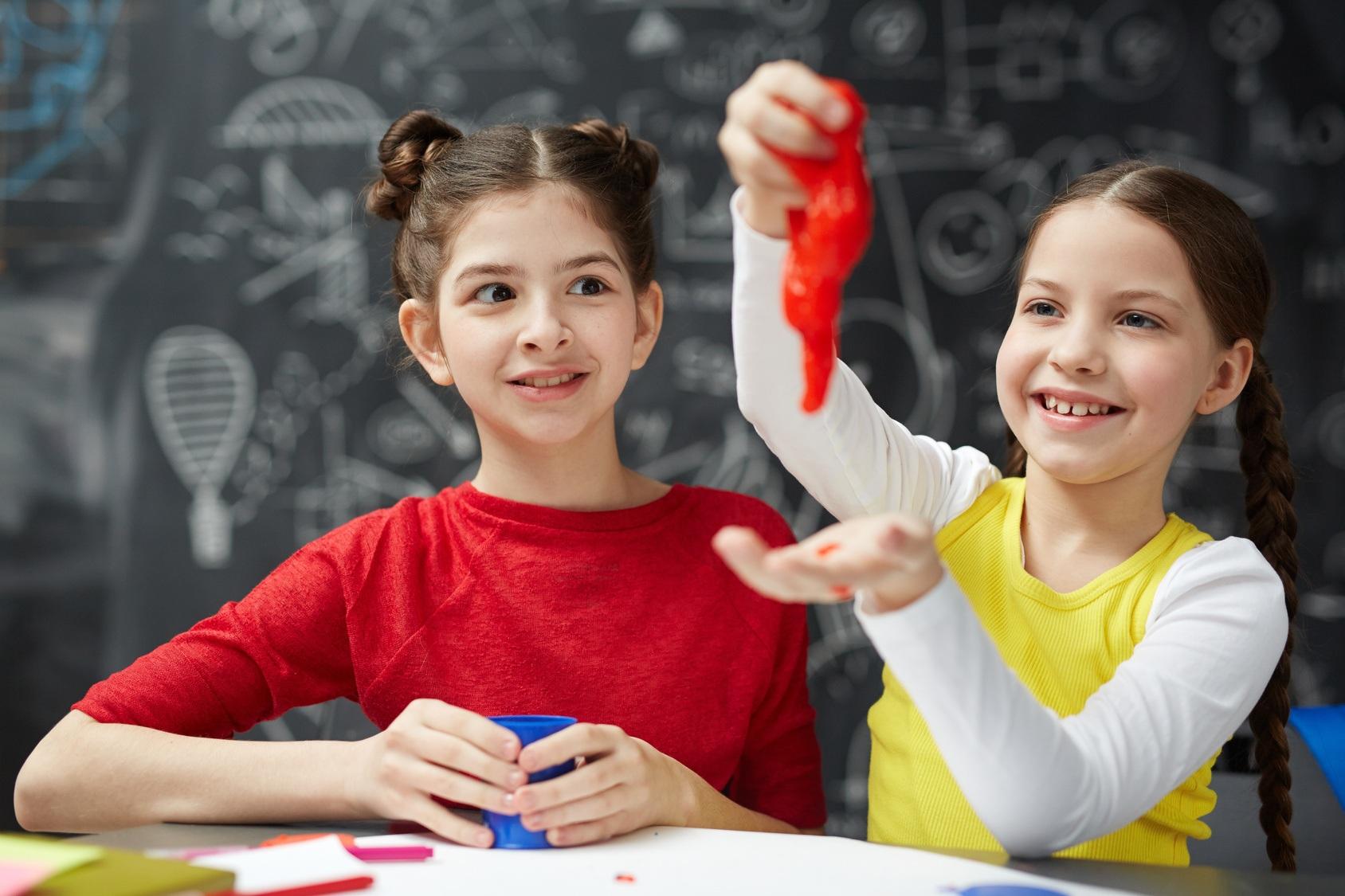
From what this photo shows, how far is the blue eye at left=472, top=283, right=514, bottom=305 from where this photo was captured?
133cm

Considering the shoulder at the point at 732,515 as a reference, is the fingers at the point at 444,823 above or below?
below

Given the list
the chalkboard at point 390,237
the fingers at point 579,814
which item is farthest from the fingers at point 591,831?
the chalkboard at point 390,237

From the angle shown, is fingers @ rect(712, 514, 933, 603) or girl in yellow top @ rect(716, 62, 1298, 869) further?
girl in yellow top @ rect(716, 62, 1298, 869)

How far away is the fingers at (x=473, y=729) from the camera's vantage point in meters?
0.95

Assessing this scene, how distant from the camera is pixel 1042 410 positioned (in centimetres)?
117

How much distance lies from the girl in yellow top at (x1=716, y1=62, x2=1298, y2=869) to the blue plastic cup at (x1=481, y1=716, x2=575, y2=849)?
0.27m

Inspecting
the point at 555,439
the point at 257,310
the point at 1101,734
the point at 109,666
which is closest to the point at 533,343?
the point at 555,439

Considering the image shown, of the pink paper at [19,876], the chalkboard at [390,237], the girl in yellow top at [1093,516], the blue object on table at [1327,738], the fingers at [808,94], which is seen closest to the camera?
the pink paper at [19,876]

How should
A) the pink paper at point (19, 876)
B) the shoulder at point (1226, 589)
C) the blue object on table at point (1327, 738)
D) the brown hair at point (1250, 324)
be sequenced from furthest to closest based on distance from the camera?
the blue object on table at point (1327, 738)
the brown hair at point (1250, 324)
the shoulder at point (1226, 589)
the pink paper at point (19, 876)

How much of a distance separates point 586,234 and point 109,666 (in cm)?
176

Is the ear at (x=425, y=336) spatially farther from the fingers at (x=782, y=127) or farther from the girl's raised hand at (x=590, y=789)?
the fingers at (x=782, y=127)

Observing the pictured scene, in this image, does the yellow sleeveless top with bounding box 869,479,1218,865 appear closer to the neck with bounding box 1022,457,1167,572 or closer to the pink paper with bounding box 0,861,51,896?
the neck with bounding box 1022,457,1167,572

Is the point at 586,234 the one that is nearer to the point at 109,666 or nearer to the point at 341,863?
the point at 341,863

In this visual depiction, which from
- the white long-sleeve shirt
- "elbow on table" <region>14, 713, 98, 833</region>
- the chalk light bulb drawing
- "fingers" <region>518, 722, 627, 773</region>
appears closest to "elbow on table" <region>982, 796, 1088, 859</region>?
the white long-sleeve shirt
